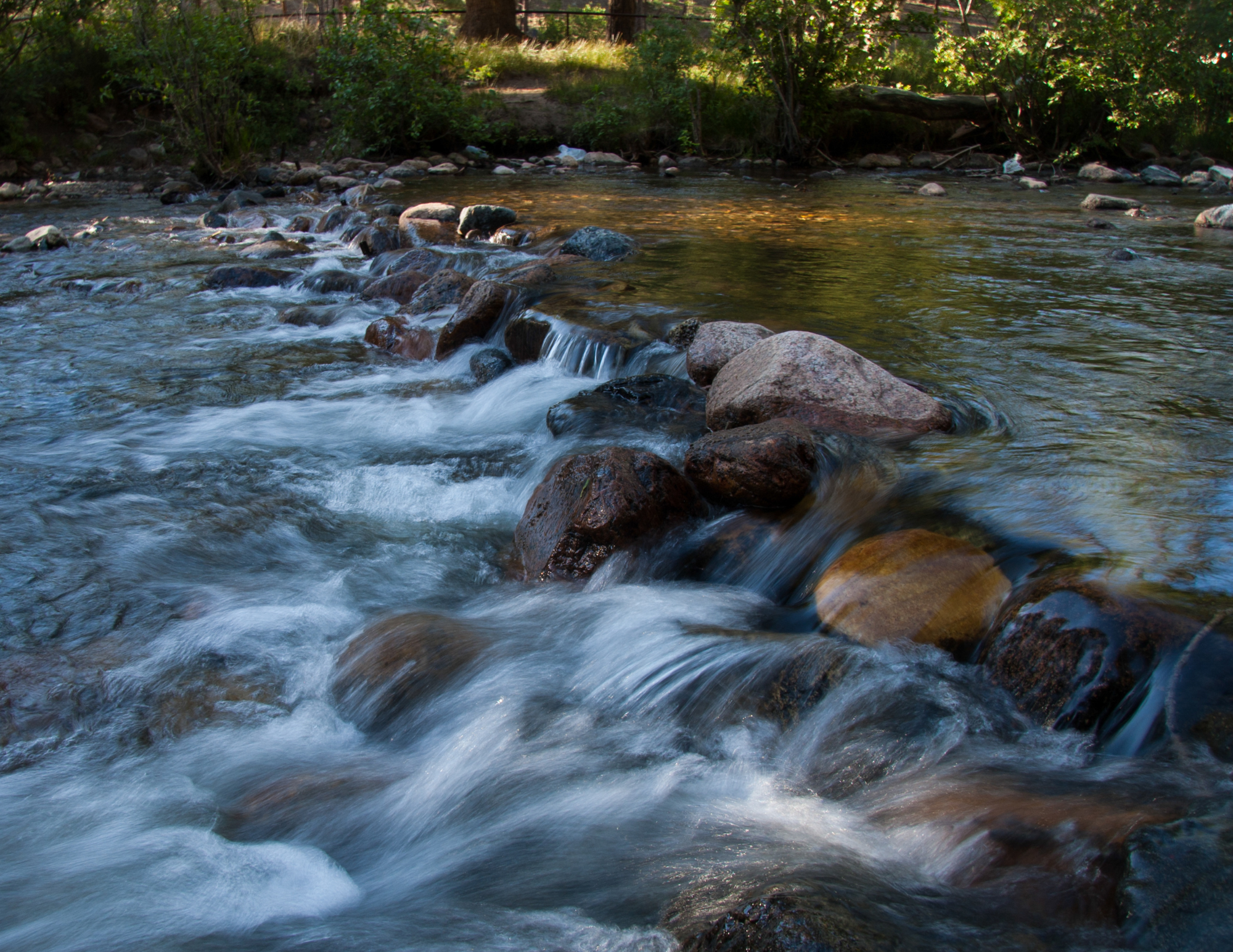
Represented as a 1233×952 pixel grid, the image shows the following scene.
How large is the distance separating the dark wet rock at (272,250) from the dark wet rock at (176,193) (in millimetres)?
4645

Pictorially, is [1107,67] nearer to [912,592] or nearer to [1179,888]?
[912,592]

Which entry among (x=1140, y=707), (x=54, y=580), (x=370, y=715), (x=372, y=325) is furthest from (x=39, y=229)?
(x=1140, y=707)

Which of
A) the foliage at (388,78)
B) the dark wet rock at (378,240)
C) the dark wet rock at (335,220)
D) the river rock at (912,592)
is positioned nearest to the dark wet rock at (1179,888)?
the river rock at (912,592)

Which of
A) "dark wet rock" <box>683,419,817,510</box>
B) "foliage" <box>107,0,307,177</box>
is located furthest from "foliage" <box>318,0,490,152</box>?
"dark wet rock" <box>683,419,817,510</box>

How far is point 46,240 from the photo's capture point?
10.2 meters

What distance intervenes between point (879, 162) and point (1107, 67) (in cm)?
412

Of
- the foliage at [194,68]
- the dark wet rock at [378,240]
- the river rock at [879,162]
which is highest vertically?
the foliage at [194,68]

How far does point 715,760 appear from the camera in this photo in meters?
2.68

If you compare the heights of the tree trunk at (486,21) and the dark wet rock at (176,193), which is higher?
the tree trunk at (486,21)

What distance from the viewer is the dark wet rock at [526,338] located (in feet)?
20.9

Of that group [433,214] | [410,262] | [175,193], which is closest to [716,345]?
[410,262]

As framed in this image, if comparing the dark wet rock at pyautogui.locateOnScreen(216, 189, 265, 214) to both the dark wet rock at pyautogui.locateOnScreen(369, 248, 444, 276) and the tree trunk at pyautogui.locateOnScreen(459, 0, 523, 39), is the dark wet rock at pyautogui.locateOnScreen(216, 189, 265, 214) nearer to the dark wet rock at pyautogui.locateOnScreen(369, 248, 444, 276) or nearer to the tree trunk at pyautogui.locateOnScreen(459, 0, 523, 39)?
the dark wet rock at pyautogui.locateOnScreen(369, 248, 444, 276)

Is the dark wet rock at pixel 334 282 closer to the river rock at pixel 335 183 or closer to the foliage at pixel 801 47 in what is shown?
the river rock at pixel 335 183

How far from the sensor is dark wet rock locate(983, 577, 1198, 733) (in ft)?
8.32
